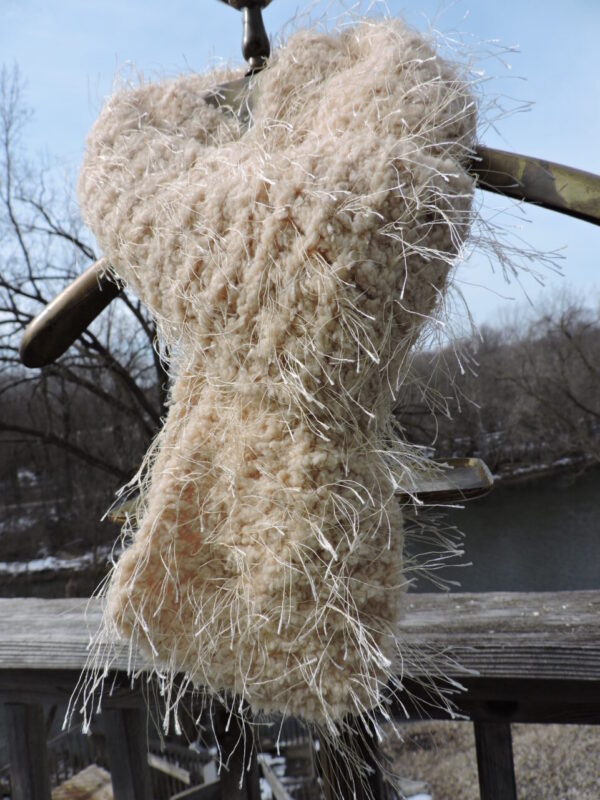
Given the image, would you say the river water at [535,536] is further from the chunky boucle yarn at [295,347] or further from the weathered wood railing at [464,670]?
the chunky boucle yarn at [295,347]

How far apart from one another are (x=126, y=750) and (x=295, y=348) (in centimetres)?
71

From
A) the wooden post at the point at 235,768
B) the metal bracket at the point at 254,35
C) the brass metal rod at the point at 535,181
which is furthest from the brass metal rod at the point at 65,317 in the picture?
the wooden post at the point at 235,768

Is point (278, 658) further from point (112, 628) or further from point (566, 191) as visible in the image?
point (566, 191)

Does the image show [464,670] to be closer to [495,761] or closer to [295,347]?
[495,761]

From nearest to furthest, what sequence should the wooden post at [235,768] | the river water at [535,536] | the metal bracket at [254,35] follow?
1. the metal bracket at [254,35]
2. the wooden post at [235,768]
3. the river water at [535,536]

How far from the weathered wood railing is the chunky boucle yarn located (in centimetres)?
17

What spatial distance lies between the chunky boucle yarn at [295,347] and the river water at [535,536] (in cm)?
790

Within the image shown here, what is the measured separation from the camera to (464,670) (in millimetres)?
650

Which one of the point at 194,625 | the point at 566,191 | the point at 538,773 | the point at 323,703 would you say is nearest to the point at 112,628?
the point at 194,625

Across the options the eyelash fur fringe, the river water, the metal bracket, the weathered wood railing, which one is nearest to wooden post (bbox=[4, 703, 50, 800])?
the weathered wood railing

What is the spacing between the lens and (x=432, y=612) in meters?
0.77

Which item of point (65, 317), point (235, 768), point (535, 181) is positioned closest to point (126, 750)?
point (235, 768)

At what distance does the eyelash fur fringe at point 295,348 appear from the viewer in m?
0.47

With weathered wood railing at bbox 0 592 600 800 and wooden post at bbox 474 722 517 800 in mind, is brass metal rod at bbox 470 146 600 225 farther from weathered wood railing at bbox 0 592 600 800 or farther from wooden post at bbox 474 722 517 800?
wooden post at bbox 474 722 517 800
